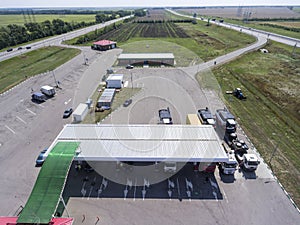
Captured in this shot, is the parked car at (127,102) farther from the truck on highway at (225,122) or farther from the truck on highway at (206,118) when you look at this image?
the truck on highway at (225,122)

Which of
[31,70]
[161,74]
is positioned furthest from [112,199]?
[31,70]

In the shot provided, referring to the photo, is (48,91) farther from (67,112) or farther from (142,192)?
(142,192)

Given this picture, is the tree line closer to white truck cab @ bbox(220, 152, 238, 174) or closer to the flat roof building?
the flat roof building

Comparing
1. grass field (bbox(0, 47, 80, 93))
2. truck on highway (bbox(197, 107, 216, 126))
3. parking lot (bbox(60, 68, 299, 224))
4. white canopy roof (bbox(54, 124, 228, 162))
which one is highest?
white canopy roof (bbox(54, 124, 228, 162))

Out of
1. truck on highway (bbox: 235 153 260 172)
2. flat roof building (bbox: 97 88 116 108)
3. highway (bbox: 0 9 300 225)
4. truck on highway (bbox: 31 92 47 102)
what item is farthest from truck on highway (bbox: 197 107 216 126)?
truck on highway (bbox: 31 92 47 102)

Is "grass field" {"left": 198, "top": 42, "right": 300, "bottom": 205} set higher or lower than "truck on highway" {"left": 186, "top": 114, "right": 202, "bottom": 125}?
lower

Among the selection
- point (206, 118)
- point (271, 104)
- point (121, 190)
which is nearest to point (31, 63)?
point (206, 118)

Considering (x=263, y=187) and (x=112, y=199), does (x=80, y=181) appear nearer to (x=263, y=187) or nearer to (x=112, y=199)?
(x=112, y=199)

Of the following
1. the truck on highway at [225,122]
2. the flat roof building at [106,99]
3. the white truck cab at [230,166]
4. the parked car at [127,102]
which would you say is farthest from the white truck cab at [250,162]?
the flat roof building at [106,99]
